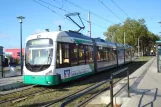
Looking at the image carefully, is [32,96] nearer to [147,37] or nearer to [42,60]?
[42,60]

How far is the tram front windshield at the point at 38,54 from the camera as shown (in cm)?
1459

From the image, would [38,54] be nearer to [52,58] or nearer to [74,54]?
[52,58]

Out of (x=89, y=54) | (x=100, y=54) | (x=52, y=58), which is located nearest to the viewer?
(x=52, y=58)

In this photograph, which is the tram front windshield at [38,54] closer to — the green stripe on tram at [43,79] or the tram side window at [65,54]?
the green stripe on tram at [43,79]

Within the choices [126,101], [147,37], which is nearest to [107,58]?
[126,101]

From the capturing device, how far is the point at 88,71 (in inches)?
767

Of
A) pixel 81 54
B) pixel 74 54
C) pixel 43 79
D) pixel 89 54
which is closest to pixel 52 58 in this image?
pixel 43 79

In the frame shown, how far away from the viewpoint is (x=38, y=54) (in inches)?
587

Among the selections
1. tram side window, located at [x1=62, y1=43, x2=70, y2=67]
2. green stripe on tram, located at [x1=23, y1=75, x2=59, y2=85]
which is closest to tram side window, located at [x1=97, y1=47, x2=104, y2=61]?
tram side window, located at [x1=62, y1=43, x2=70, y2=67]

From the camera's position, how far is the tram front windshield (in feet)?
47.9

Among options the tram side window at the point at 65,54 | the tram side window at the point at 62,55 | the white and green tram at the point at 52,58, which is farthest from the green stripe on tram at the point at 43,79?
the tram side window at the point at 65,54

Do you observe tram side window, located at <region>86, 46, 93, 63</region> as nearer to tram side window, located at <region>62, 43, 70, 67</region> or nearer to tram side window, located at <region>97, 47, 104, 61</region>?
tram side window, located at <region>97, 47, 104, 61</region>

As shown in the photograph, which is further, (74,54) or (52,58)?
(74,54)

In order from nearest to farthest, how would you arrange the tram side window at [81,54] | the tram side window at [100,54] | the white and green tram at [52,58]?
the white and green tram at [52,58]
the tram side window at [81,54]
the tram side window at [100,54]
